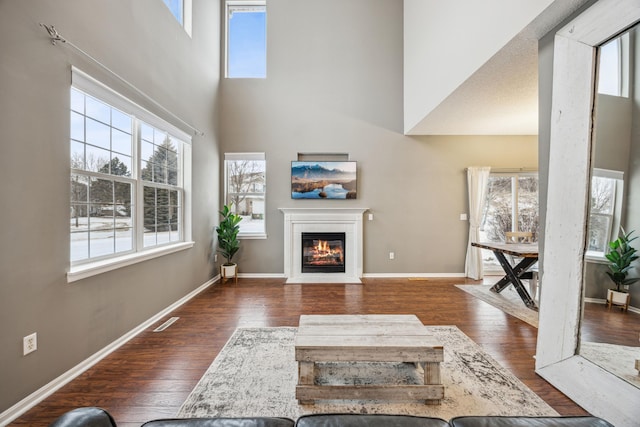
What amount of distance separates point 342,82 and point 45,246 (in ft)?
15.3

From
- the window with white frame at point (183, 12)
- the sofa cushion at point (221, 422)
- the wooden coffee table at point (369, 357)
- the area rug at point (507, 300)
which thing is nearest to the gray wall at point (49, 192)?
the window with white frame at point (183, 12)

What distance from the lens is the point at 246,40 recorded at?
195 inches

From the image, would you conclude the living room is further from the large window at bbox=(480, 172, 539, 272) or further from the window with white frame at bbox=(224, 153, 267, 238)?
the large window at bbox=(480, 172, 539, 272)

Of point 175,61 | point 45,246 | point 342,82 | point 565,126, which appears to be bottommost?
point 45,246

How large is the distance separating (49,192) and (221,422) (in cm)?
197

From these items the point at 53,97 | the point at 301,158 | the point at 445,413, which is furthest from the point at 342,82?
the point at 445,413

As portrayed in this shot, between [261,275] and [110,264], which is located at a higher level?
[110,264]

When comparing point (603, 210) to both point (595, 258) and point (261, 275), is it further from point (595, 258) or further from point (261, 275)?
point (261, 275)

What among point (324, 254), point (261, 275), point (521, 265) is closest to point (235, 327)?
point (261, 275)

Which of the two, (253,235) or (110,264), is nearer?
(110,264)

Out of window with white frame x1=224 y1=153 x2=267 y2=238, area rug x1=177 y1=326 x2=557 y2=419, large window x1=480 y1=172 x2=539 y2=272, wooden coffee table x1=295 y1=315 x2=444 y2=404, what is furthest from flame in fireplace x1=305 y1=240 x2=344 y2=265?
wooden coffee table x1=295 y1=315 x2=444 y2=404

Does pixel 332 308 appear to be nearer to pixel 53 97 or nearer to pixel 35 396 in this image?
pixel 35 396

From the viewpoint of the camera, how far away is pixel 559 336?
1.83 metres

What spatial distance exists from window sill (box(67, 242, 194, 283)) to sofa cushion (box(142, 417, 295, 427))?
5.40 feet
